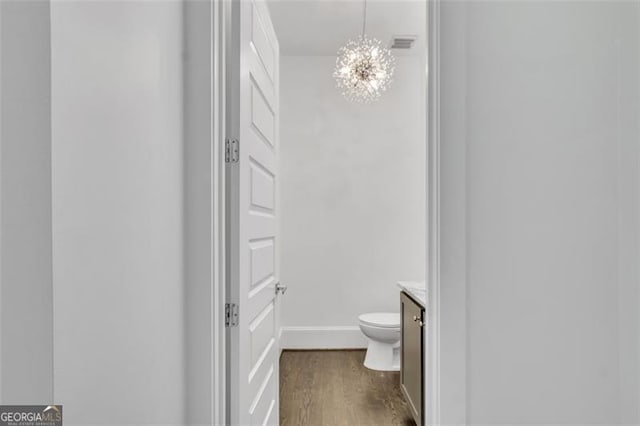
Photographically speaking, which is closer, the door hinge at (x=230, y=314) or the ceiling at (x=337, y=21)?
the door hinge at (x=230, y=314)

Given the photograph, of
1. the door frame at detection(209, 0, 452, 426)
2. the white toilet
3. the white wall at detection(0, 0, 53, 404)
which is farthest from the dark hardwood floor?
the white wall at detection(0, 0, 53, 404)

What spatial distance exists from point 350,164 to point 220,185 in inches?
107

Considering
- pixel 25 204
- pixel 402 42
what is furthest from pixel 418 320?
pixel 402 42

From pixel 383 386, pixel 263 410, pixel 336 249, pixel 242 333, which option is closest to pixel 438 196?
pixel 242 333

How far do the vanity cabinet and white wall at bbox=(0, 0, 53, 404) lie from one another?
1.73 m

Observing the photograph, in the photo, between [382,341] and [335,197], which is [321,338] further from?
[335,197]

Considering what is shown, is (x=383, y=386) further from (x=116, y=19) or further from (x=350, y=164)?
(x=116, y=19)

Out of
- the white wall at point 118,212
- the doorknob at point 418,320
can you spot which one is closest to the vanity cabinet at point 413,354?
the doorknob at point 418,320

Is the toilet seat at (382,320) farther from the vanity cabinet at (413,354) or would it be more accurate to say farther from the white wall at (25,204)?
the white wall at (25,204)

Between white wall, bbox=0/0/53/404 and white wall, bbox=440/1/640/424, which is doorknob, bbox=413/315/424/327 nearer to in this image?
white wall, bbox=440/1/640/424

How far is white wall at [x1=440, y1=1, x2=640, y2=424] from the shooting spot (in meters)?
1.32

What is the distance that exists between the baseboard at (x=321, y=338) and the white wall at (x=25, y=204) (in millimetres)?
3403

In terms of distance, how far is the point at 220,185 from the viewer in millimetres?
1506

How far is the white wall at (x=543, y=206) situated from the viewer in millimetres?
1322
